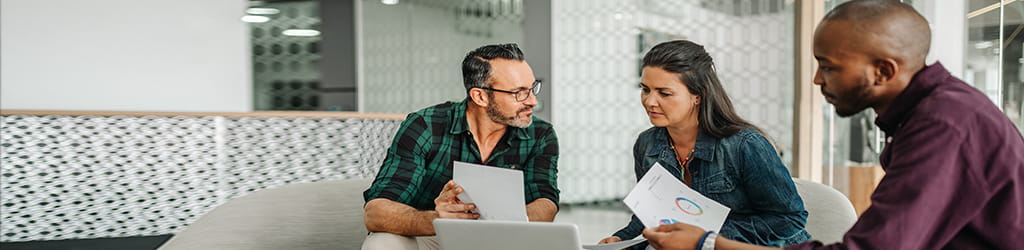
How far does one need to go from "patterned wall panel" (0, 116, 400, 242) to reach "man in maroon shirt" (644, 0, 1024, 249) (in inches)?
140

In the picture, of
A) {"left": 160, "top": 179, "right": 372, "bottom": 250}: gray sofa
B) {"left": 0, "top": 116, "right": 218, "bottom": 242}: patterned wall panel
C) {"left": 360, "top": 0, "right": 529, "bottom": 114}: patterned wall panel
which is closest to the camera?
{"left": 160, "top": 179, "right": 372, "bottom": 250}: gray sofa

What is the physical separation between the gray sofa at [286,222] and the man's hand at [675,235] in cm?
119

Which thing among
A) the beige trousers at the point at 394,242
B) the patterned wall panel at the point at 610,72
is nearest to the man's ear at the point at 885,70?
the beige trousers at the point at 394,242

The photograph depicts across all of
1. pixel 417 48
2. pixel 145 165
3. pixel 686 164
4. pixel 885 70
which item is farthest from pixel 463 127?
pixel 417 48

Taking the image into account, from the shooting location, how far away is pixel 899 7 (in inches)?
38.2

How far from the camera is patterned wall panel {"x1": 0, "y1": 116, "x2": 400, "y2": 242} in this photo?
3.76 meters

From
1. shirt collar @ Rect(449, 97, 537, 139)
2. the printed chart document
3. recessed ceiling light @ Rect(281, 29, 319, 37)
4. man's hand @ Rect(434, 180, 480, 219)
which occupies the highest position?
recessed ceiling light @ Rect(281, 29, 319, 37)

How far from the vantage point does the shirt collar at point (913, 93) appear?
96cm

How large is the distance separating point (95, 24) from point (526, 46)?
3170 mm

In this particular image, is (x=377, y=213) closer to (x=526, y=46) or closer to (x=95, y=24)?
(x=95, y=24)

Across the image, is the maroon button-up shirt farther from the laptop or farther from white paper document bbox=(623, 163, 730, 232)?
the laptop

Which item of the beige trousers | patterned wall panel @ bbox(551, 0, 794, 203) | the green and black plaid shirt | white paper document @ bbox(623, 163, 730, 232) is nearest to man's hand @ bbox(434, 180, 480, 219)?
the beige trousers

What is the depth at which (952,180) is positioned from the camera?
897 millimetres

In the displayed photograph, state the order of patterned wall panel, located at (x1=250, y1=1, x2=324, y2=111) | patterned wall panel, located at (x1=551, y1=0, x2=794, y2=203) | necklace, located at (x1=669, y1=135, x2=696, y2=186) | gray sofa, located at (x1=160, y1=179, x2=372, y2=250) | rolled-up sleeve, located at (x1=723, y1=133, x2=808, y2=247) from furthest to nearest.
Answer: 1. patterned wall panel, located at (x1=250, y1=1, x2=324, y2=111)
2. patterned wall panel, located at (x1=551, y1=0, x2=794, y2=203)
3. gray sofa, located at (x1=160, y1=179, x2=372, y2=250)
4. necklace, located at (x1=669, y1=135, x2=696, y2=186)
5. rolled-up sleeve, located at (x1=723, y1=133, x2=808, y2=247)
